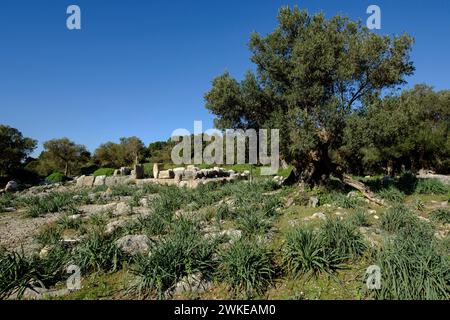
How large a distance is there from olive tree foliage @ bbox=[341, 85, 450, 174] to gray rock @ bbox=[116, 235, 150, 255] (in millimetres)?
8407

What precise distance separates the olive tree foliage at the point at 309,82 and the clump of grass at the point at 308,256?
588 centimetres

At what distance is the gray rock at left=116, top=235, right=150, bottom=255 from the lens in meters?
6.02

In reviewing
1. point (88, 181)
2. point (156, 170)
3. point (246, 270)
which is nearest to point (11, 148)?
point (88, 181)

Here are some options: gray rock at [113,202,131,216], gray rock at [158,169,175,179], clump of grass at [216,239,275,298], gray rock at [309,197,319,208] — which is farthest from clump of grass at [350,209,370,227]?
gray rock at [158,169,175,179]

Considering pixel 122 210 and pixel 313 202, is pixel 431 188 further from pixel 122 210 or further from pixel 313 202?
pixel 122 210

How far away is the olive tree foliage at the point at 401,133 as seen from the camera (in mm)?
10641

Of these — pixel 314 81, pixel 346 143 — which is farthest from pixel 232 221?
pixel 314 81

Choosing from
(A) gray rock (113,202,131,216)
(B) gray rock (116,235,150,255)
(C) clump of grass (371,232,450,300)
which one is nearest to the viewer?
(C) clump of grass (371,232,450,300)

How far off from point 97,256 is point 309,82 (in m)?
10.3

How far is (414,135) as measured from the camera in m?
27.6

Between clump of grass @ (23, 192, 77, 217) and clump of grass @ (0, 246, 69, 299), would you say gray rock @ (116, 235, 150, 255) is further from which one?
clump of grass @ (23, 192, 77, 217)
